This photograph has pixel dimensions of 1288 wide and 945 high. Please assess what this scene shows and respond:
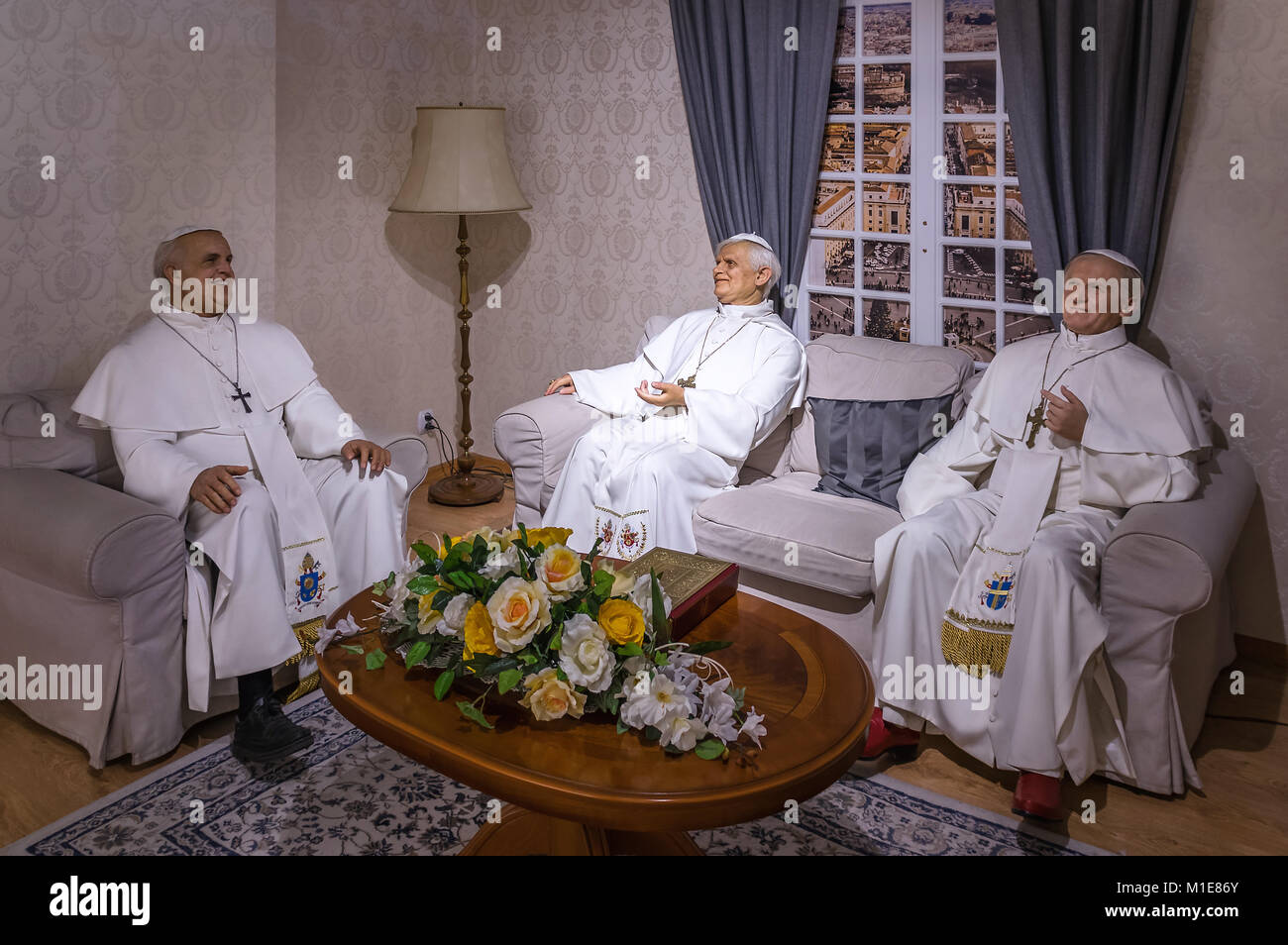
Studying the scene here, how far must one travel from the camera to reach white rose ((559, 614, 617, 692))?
203 centimetres

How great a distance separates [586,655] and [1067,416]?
1690mm

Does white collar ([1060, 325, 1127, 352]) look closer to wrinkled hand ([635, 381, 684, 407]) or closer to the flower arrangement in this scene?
wrinkled hand ([635, 381, 684, 407])

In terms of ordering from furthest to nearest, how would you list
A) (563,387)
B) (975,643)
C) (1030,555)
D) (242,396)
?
(563,387), (242,396), (975,643), (1030,555)

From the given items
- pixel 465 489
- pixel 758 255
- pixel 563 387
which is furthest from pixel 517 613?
pixel 465 489

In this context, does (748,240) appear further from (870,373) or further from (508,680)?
(508,680)

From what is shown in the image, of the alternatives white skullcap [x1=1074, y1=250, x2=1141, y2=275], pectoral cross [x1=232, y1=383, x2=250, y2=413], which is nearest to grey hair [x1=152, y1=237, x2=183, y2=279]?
pectoral cross [x1=232, y1=383, x2=250, y2=413]

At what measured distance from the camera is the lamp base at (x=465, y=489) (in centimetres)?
513

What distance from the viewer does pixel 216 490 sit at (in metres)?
3.06

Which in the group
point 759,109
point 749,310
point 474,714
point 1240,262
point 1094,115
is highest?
point 759,109

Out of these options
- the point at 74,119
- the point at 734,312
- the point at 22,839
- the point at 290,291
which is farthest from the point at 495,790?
the point at 290,291

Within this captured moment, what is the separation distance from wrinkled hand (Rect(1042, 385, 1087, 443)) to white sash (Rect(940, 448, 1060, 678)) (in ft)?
0.31

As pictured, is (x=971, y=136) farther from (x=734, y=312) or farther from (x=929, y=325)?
(x=734, y=312)

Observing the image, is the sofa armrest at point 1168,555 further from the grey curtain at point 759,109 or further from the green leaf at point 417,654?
the grey curtain at point 759,109

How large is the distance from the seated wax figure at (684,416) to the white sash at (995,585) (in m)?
0.94
